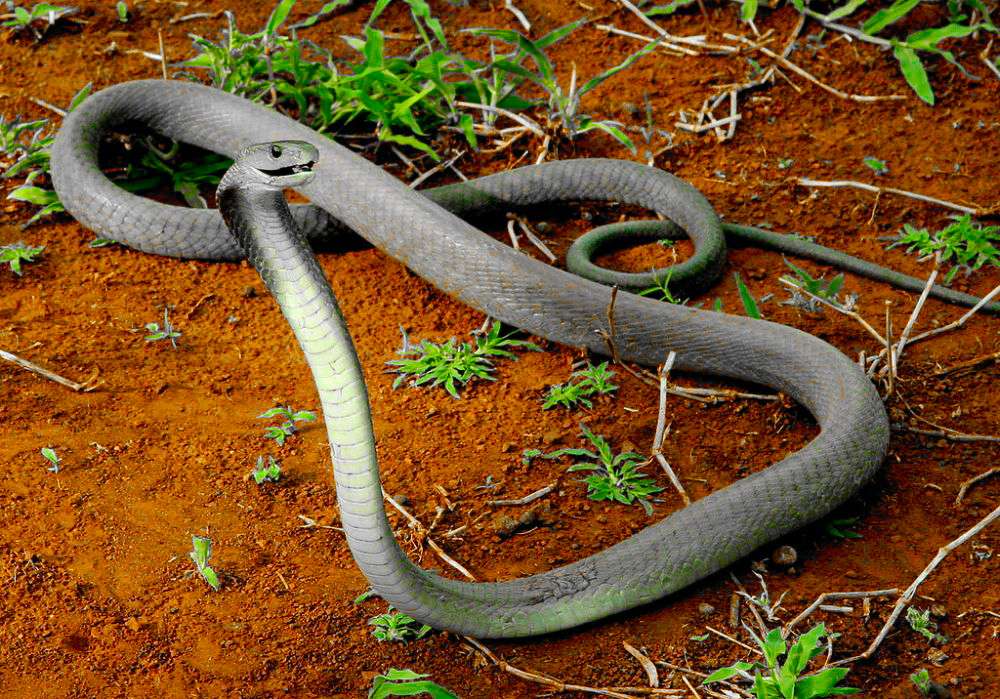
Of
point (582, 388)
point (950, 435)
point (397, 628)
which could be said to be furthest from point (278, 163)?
point (950, 435)

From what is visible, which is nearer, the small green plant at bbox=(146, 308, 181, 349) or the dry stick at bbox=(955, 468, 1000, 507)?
the dry stick at bbox=(955, 468, 1000, 507)

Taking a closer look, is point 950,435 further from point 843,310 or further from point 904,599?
point 904,599

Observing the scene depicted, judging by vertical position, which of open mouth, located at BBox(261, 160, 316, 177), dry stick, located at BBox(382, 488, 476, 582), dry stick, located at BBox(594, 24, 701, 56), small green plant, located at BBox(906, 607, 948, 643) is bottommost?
dry stick, located at BBox(382, 488, 476, 582)

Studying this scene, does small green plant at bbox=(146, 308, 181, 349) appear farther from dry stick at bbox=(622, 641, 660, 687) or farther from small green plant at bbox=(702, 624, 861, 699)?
small green plant at bbox=(702, 624, 861, 699)

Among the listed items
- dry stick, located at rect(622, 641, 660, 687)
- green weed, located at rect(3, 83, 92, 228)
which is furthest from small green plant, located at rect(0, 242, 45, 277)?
dry stick, located at rect(622, 641, 660, 687)

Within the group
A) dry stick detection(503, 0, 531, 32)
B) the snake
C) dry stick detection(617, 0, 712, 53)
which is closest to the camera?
the snake

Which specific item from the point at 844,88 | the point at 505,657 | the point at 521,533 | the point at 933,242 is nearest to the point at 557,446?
the point at 521,533
